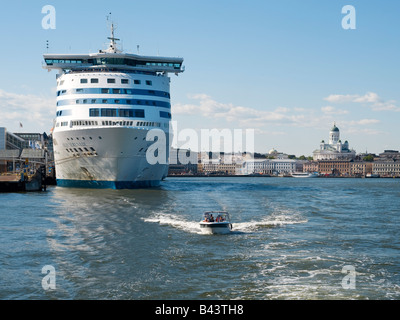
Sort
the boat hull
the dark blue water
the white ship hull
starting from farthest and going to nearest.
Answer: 1. the white ship hull
2. the boat hull
3. the dark blue water

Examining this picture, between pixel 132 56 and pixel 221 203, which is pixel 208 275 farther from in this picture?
pixel 132 56

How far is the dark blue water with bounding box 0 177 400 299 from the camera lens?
2206 centimetres

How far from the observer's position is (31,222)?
1613 inches

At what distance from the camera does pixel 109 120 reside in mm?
68375

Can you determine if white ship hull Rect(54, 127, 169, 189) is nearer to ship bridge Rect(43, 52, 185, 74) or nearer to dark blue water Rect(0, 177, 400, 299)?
ship bridge Rect(43, 52, 185, 74)

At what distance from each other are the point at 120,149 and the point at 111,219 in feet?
76.4

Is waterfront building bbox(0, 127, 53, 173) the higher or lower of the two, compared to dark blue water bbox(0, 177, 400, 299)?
higher

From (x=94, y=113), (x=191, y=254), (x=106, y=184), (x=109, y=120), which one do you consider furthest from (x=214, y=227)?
(x=94, y=113)

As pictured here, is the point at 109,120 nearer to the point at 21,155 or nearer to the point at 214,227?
the point at 214,227

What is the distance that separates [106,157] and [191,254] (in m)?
38.8

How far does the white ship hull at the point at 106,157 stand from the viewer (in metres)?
64.6

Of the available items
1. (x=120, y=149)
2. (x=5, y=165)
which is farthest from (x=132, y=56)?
(x=5, y=165)
